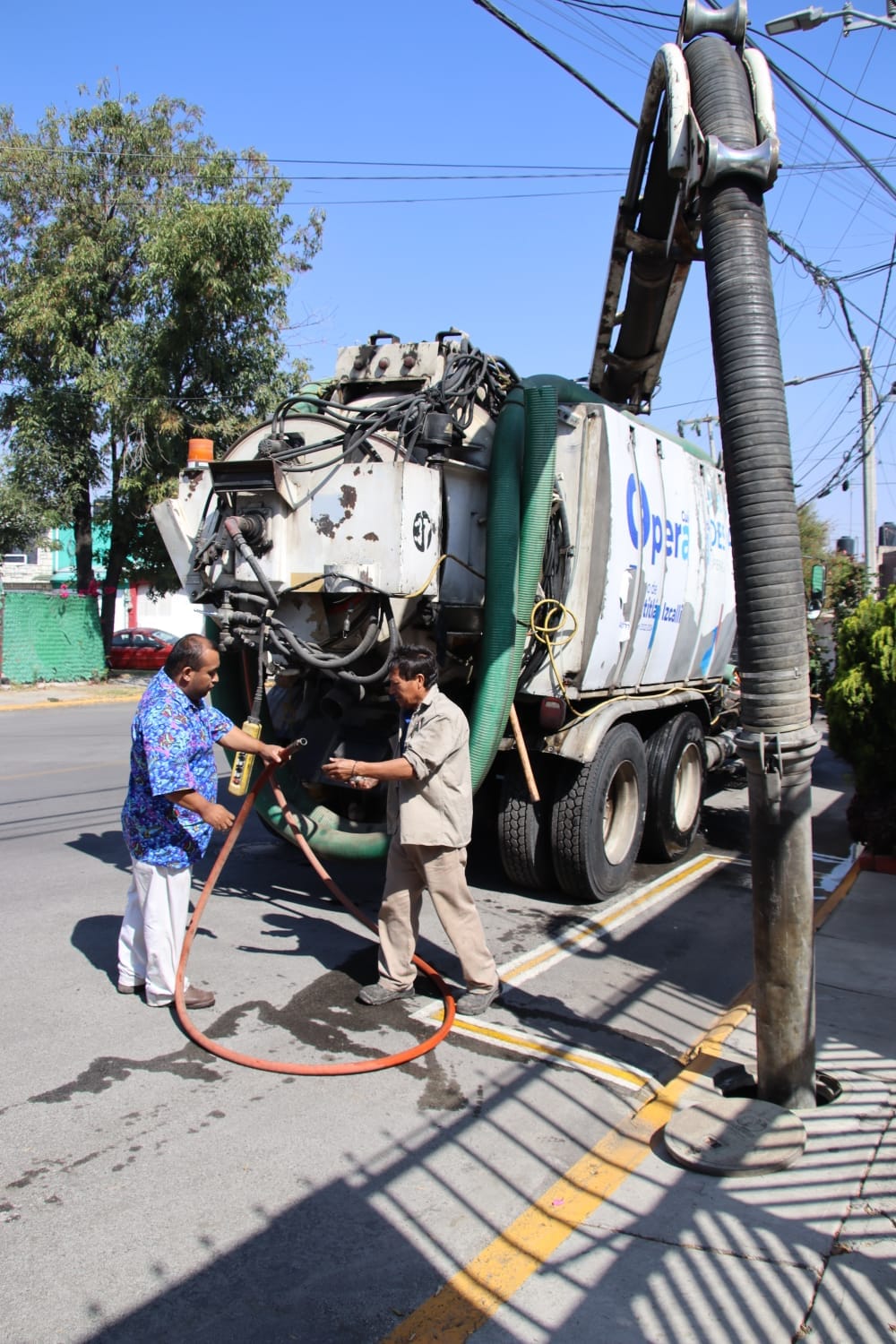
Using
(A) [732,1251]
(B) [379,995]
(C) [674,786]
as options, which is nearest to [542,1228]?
(A) [732,1251]

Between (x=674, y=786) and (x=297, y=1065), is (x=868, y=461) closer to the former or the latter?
(x=674, y=786)

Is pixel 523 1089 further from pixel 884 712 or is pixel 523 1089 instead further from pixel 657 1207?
pixel 884 712

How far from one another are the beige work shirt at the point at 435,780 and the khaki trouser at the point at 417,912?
77mm

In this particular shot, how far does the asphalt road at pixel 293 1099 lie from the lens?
2.87m

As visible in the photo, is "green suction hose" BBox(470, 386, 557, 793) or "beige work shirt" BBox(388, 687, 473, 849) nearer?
"beige work shirt" BBox(388, 687, 473, 849)

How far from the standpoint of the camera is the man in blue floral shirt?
15.1 ft

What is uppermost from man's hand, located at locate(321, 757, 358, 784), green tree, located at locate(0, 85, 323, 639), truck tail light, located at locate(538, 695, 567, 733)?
green tree, located at locate(0, 85, 323, 639)

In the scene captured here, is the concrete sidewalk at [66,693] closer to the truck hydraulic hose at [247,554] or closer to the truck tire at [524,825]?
the truck tire at [524,825]

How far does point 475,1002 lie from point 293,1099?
113cm

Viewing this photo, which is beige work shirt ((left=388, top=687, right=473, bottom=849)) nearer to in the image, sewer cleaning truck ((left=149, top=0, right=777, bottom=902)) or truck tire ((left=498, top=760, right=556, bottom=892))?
sewer cleaning truck ((left=149, top=0, right=777, bottom=902))

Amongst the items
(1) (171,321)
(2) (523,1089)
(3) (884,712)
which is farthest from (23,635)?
(2) (523,1089)

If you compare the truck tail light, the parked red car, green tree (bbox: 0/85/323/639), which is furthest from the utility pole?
the parked red car

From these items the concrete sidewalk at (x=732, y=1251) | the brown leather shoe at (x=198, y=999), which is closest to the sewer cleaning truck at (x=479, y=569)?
the brown leather shoe at (x=198, y=999)

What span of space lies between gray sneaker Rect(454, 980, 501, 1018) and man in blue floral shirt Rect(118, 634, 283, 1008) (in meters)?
1.15
